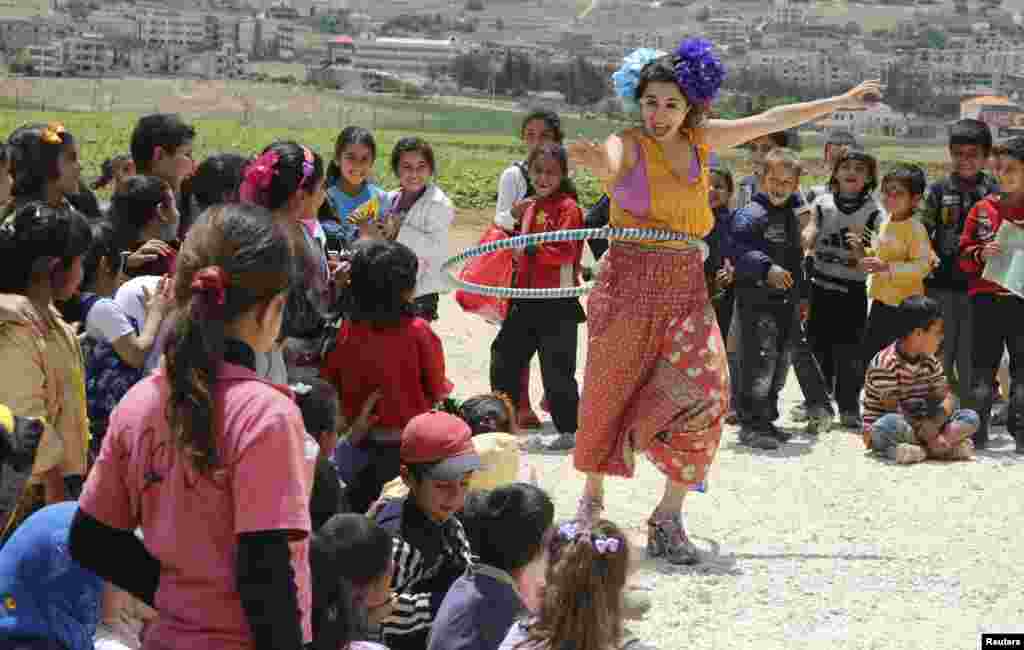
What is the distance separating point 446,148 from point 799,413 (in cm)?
4210

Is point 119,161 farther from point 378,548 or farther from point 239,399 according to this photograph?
point 239,399

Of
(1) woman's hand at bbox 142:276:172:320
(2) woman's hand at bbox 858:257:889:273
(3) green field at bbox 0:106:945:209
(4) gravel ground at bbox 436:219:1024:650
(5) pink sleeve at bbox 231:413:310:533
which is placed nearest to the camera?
(5) pink sleeve at bbox 231:413:310:533

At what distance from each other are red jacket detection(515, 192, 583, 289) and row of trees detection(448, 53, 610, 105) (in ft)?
379

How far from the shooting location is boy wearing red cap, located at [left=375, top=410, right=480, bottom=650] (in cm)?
524

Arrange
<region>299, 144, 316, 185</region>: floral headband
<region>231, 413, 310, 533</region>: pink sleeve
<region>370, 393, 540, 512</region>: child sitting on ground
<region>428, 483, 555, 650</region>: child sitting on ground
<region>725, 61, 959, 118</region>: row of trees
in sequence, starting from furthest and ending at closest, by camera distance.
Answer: <region>725, 61, 959, 118</region>: row of trees, <region>370, 393, 540, 512</region>: child sitting on ground, <region>299, 144, 316, 185</region>: floral headband, <region>428, 483, 555, 650</region>: child sitting on ground, <region>231, 413, 310, 533</region>: pink sleeve

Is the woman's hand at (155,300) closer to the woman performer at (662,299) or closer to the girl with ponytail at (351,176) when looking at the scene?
the woman performer at (662,299)

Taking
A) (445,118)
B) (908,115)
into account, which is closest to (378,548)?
(445,118)

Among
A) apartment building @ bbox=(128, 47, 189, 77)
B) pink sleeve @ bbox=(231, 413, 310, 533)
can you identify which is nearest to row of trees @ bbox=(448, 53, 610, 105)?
apartment building @ bbox=(128, 47, 189, 77)

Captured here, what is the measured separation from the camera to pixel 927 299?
31.2ft

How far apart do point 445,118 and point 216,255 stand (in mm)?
82240

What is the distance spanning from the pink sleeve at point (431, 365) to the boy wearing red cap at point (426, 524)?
1097mm

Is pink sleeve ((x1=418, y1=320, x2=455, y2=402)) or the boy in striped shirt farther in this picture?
the boy in striped shirt

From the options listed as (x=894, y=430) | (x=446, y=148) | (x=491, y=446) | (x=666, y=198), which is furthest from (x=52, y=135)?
(x=446, y=148)

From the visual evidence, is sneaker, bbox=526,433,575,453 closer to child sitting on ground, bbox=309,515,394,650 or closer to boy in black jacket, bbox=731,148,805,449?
boy in black jacket, bbox=731,148,805,449
